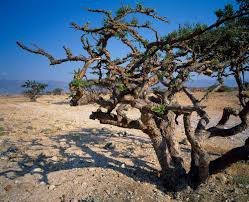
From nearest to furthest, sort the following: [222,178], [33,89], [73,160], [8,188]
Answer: [8,188] < [222,178] < [73,160] < [33,89]

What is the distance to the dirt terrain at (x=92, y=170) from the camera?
28.2ft

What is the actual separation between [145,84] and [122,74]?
25.7 inches

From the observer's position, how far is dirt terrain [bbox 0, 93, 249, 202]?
28.2ft

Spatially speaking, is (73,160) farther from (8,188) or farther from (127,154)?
(8,188)

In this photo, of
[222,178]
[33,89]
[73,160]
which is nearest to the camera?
[222,178]

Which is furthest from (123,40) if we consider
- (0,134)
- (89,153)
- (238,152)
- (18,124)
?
(18,124)

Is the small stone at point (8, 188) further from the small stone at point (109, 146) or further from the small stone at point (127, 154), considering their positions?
the small stone at point (109, 146)

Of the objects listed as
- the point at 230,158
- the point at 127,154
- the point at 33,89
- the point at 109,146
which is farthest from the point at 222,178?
the point at 33,89

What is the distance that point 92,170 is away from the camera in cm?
980

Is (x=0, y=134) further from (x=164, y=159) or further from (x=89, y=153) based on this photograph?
(x=164, y=159)

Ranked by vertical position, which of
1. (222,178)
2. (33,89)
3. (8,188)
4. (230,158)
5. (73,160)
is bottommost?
(222,178)

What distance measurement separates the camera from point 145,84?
7434mm

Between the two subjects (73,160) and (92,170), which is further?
(73,160)

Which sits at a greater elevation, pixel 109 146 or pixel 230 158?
pixel 230 158
